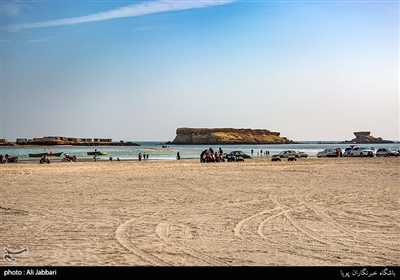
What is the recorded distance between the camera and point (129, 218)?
10.3 m

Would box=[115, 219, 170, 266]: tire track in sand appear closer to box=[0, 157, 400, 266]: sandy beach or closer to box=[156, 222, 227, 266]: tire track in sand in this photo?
box=[0, 157, 400, 266]: sandy beach

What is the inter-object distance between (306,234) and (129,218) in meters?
4.09

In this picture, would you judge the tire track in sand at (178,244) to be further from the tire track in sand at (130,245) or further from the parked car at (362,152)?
the parked car at (362,152)

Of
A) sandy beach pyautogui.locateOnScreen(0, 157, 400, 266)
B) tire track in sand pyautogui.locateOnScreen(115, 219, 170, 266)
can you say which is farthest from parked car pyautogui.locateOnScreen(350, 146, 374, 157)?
tire track in sand pyautogui.locateOnScreen(115, 219, 170, 266)

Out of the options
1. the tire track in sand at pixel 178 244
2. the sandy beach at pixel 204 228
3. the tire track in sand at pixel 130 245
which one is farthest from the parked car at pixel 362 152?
the tire track in sand at pixel 130 245

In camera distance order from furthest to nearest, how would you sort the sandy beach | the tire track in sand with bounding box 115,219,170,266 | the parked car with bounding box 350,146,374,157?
the parked car with bounding box 350,146,374,157, the sandy beach, the tire track in sand with bounding box 115,219,170,266

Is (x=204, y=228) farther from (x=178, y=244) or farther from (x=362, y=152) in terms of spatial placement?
(x=362, y=152)

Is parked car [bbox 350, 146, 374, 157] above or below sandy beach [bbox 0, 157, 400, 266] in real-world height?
above

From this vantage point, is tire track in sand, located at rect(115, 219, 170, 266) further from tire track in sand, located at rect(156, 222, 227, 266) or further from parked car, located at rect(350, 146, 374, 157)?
parked car, located at rect(350, 146, 374, 157)

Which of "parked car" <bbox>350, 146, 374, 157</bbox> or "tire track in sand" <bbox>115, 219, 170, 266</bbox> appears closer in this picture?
"tire track in sand" <bbox>115, 219, 170, 266</bbox>

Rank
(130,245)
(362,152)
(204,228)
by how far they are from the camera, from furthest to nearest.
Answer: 1. (362,152)
2. (204,228)
3. (130,245)

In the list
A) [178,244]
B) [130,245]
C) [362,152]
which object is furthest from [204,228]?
[362,152]

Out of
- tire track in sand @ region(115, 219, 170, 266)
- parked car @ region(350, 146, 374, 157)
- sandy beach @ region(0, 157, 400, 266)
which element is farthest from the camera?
parked car @ region(350, 146, 374, 157)
